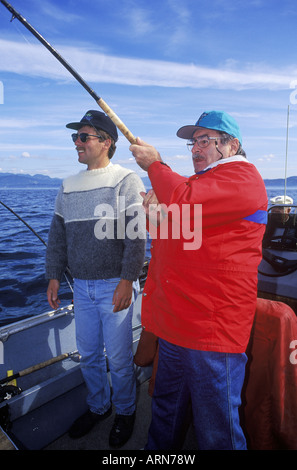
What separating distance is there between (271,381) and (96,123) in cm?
234

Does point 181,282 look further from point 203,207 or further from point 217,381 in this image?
point 217,381

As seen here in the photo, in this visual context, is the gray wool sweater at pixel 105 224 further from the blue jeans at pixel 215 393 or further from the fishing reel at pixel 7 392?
the fishing reel at pixel 7 392

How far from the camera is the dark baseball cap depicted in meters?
2.54

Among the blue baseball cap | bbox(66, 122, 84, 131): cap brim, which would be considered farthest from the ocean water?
the blue baseball cap

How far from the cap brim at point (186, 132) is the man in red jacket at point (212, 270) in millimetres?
160

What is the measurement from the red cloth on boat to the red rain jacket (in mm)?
301

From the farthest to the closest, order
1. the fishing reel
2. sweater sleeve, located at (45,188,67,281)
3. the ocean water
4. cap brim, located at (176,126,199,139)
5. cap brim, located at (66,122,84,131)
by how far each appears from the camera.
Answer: the ocean water < sweater sleeve, located at (45,188,67,281) < cap brim, located at (66,122,84,131) < the fishing reel < cap brim, located at (176,126,199,139)

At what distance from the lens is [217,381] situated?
171 cm

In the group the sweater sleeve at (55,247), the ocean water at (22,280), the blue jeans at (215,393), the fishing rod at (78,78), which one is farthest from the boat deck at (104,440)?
the ocean water at (22,280)

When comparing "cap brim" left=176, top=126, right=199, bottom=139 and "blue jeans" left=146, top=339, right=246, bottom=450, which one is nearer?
"blue jeans" left=146, top=339, right=246, bottom=450

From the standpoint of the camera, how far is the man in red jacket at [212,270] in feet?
5.04

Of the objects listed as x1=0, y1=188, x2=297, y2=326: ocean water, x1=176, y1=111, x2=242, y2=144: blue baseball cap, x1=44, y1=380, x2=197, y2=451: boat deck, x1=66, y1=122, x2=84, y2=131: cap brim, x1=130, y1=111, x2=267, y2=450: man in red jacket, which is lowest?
x1=44, y1=380, x2=197, y2=451: boat deck

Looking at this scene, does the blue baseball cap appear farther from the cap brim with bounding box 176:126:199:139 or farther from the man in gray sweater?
the man in gray sweater
